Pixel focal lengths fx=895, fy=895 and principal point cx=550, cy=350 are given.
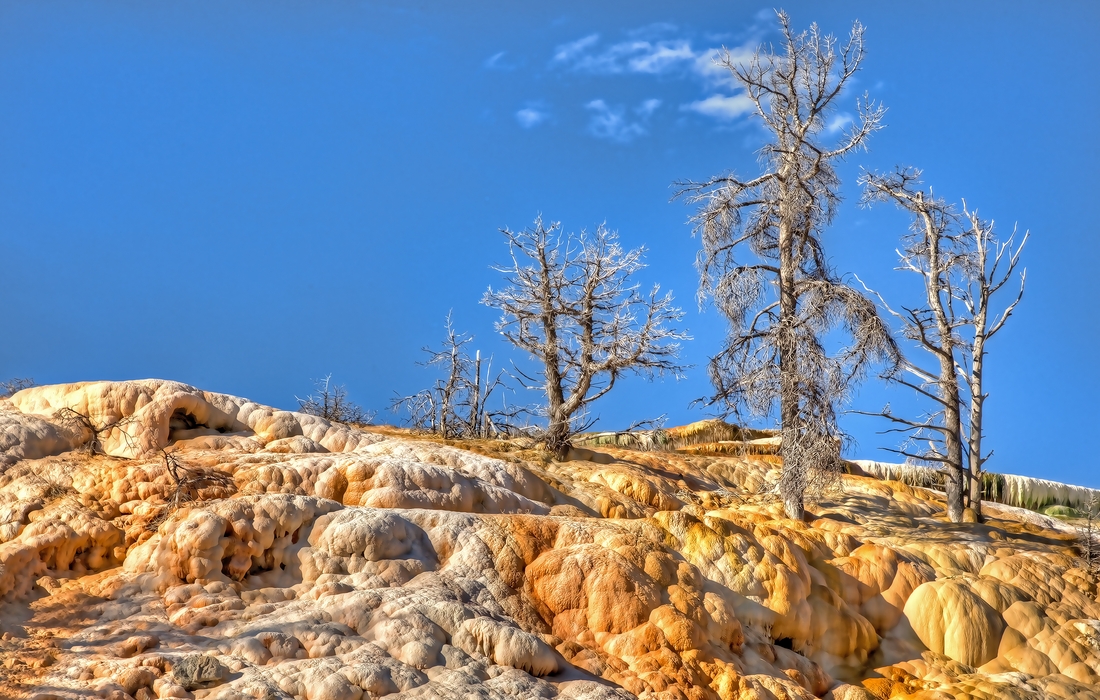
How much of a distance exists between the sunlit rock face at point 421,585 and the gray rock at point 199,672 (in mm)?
35

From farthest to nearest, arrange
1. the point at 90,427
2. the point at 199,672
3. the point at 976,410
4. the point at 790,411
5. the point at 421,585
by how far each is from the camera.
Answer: the point at 976,410, the point at 790,411, the point at 90,427, the point at 421,585, the point at 199,672

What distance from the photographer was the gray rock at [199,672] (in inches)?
322

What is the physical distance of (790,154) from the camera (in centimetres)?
1956

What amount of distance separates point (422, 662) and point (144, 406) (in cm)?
690

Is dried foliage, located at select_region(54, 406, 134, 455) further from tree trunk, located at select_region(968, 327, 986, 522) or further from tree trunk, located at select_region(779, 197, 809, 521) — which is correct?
tree trunk, located at select_region(968, 327, 986, 522)

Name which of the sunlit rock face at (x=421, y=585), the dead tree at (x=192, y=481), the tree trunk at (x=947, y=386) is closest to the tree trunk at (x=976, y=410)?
the tree trunk at (x=947, y=386)

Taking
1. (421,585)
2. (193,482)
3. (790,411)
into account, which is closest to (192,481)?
(193,482)

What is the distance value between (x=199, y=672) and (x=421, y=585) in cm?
290

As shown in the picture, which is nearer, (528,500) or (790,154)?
(528,500)

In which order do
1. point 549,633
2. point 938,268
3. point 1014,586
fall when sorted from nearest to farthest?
point 549,633 → point 1014,586 → point 938,268

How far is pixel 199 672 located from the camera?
8234 mm

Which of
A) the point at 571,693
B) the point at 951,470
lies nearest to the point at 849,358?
the point at 951,470

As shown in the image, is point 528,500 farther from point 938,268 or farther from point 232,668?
point 938,268

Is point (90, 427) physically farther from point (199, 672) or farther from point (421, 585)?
point (199, 672)
